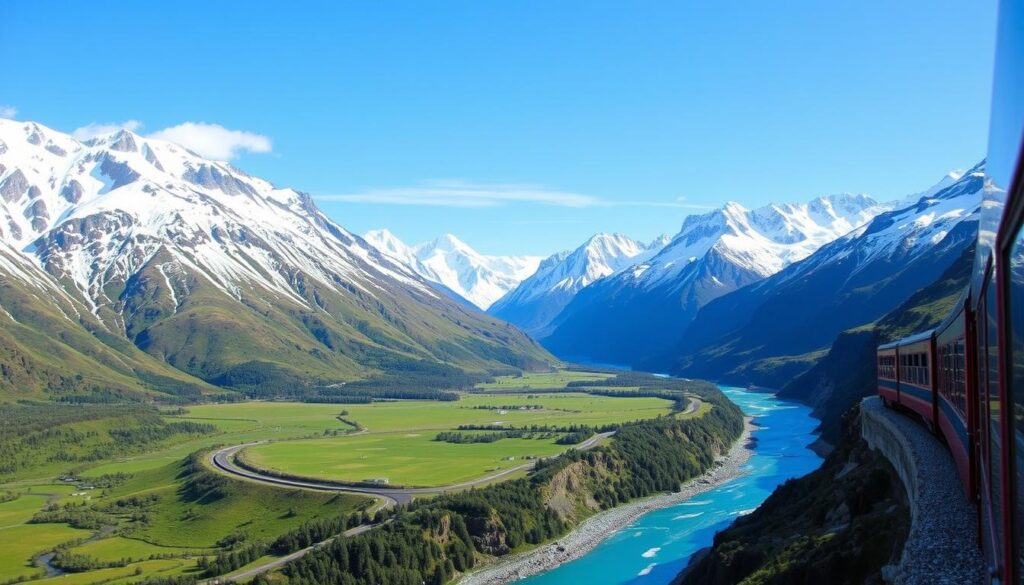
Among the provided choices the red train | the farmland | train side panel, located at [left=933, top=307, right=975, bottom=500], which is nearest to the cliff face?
train side panel, located at [left=933, top=307, right=975, bottom=500]

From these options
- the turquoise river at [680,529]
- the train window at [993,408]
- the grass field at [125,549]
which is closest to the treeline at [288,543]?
the grass field at [125,549]

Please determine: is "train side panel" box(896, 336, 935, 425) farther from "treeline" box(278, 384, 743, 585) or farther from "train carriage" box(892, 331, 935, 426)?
"treeline" box(278, 384, 743, 585)

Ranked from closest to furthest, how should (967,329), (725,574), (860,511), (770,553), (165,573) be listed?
(967,329) < (860,511) < (770,553) < (725,574) < (165,573)

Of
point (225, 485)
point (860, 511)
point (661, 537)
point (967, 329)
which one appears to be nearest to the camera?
point (967, 329)

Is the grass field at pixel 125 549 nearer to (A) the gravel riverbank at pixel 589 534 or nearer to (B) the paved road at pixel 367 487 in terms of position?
(B) the paved road at pixel 367 487

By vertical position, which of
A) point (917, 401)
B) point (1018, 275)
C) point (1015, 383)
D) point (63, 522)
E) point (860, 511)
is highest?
point (1018, 275)

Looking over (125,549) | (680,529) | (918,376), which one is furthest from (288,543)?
(918,376)

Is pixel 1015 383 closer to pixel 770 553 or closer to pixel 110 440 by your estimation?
pixel 770 553

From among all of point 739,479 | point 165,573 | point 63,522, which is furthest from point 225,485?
point 739,479
